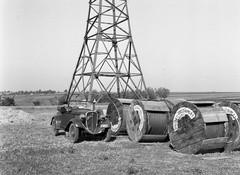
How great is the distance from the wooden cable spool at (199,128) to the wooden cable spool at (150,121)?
5.15 ft

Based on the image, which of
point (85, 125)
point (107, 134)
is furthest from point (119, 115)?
point (85, 125)

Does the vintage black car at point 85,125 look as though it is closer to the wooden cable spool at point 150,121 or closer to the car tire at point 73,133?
the car tire at point 73,133

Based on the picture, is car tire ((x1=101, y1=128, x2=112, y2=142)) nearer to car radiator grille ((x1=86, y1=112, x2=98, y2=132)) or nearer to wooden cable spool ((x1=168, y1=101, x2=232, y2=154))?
car radiator grille ((x1=86, y1=112, x2=98, y2=132))

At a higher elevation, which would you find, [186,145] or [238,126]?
[238,126]

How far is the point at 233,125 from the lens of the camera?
1071cm

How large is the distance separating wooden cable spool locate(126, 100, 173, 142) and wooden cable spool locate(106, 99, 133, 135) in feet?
6.16

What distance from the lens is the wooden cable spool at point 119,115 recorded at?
1491cm

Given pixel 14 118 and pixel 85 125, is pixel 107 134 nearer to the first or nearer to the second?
→ pixel 85 125

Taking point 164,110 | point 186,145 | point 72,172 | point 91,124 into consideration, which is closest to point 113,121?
point 91,124

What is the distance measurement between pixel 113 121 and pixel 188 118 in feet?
19.1

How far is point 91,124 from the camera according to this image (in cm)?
1338

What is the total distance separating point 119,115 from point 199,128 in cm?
575

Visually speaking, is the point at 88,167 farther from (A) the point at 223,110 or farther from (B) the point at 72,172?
(A) the point at 223,110

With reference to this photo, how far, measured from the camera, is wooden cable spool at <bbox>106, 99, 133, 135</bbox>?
48.9ft
